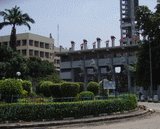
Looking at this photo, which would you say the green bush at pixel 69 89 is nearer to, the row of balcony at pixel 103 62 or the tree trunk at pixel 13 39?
the tree trunk at pixel 13 39

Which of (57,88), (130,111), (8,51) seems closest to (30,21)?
(8,51)

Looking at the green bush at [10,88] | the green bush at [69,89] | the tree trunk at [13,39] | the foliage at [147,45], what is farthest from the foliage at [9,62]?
the green bush at [10,88]

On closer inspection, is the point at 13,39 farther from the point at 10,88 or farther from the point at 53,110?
the point at 53,110


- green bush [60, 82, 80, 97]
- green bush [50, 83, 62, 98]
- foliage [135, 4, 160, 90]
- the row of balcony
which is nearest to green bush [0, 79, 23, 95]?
green bush [60, 82, 80, 97]

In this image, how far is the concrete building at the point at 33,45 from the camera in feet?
207

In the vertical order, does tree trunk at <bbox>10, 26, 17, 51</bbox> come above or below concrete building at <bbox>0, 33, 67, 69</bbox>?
below

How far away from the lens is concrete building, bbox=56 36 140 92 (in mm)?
48375

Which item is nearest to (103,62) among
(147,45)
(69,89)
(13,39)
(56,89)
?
(147,45)

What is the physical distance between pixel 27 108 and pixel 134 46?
125ft

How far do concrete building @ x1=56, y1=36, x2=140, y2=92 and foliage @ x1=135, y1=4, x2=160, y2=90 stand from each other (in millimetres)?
8481

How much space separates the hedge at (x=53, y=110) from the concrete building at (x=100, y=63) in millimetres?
32610

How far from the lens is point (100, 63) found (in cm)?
5200

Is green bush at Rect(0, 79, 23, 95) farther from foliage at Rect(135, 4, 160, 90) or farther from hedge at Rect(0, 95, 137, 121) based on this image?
foliage at Rect(135, 4, 160, 90)

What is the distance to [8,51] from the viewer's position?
38500 millimetres
